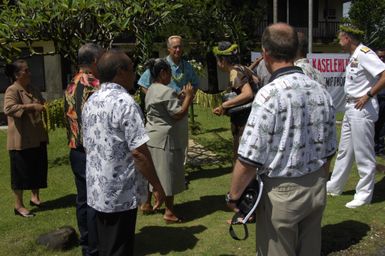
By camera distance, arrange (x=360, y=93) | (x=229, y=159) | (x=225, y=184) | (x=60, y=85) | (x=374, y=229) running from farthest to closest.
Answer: (x=60, y=85) < (x=229, y=159) < (x=225, y=184) < (x=360, y=93) < (x=374, y=229)

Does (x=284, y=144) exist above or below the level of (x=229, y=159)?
above

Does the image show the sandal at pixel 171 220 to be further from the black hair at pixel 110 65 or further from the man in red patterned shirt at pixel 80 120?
the black hair at pixel 110 65

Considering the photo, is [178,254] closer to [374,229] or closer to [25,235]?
[25,235]

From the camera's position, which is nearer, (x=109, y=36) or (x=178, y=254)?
(x=178, y=254)

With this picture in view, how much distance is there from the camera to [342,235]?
427 centimetres

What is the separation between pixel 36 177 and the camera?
5.24 meters

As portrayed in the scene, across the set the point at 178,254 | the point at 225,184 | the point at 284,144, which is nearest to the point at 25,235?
the point at 178,254

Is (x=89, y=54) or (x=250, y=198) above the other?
(x=89, y=54)

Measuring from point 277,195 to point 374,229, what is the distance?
7.70ft

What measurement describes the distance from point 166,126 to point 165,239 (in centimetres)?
108

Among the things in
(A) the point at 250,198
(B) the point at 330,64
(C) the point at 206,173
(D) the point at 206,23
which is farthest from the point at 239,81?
(B) the point at 330,64

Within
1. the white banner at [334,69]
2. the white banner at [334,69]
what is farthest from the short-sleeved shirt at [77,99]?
the white banner at [334,69]

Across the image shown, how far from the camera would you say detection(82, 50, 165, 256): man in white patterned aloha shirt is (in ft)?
9.59

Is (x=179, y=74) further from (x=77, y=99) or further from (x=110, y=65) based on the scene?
(x=110, y=65)
